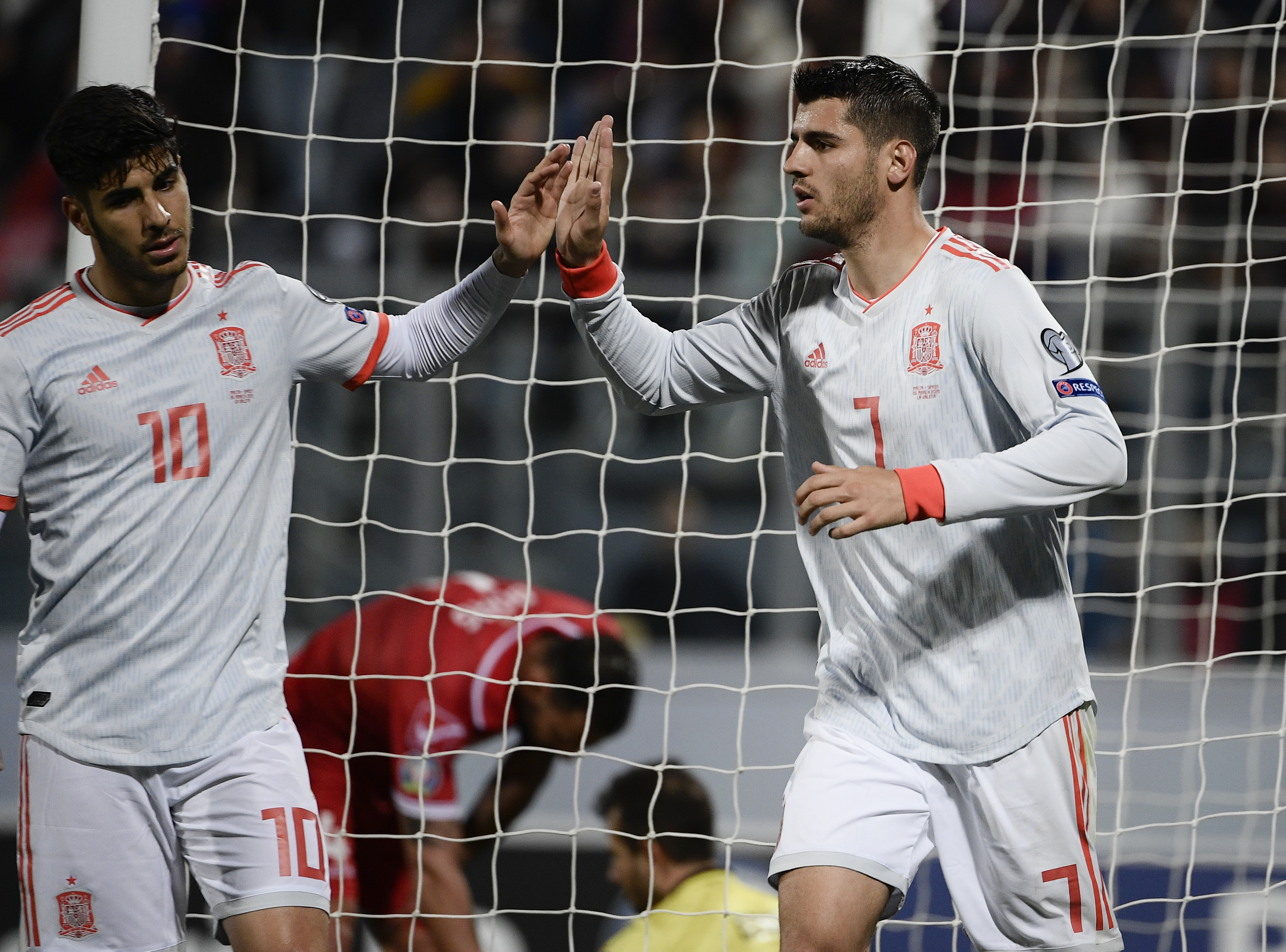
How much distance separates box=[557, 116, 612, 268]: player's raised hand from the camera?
222 cm

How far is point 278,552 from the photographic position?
213 centimetres

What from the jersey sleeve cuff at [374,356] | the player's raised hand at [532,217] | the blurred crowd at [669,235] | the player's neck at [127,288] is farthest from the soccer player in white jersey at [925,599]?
the blurred crowd at [669,235]

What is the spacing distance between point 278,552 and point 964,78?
3922 mm

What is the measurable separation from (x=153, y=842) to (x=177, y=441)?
0.64 metres

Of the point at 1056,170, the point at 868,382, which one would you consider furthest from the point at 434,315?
the point at 1056,170

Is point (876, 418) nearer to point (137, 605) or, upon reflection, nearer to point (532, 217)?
point (532, 217)

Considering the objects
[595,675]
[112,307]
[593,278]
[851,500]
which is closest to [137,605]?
[112,307]

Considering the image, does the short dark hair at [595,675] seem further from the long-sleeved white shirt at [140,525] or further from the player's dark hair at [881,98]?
the player's dark hair at [881,98]

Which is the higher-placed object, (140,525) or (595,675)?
(140,525)

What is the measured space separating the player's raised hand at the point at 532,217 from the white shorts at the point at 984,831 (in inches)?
39.0

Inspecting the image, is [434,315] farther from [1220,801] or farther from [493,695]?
[1220,801]

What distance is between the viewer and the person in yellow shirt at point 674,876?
10.3ft

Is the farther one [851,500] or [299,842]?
[299,842]

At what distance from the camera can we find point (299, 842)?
2041 mm
